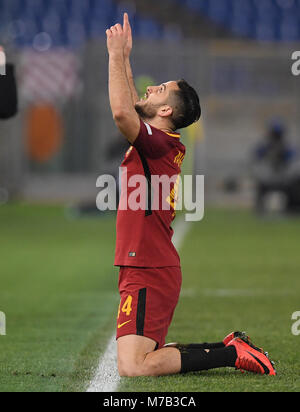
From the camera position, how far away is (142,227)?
15.8ft

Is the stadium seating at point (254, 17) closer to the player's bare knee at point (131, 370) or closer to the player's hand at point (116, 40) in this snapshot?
the player's hand at point (116, 40)

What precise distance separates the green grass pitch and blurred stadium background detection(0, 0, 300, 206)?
43.2 feet

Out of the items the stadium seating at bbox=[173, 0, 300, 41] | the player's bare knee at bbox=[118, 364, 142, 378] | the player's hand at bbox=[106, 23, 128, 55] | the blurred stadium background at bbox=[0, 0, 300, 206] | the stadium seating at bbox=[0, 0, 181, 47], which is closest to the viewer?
the player's bare knee at bbox=[118, 364, 142, 378]

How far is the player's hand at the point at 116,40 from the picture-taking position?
15.4 feet

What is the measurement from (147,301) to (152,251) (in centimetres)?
28

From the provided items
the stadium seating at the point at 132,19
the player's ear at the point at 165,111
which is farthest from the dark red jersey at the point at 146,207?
the stadium seating at the point at 132,19

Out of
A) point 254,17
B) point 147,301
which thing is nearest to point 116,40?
point 147,301

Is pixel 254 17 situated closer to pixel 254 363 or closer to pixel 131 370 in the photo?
pixel 254 363

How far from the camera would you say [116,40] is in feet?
15.5

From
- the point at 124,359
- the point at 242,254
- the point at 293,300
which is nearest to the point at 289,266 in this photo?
the point at 242,254

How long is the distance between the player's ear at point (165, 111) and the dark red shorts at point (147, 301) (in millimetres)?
845

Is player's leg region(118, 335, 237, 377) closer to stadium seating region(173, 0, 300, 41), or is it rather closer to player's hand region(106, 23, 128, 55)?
player's hand region(106, 23, 128, 55)

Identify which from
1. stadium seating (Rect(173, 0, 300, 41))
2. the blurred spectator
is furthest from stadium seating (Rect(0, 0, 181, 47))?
the blurred spectator

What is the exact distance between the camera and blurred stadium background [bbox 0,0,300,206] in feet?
96.1
